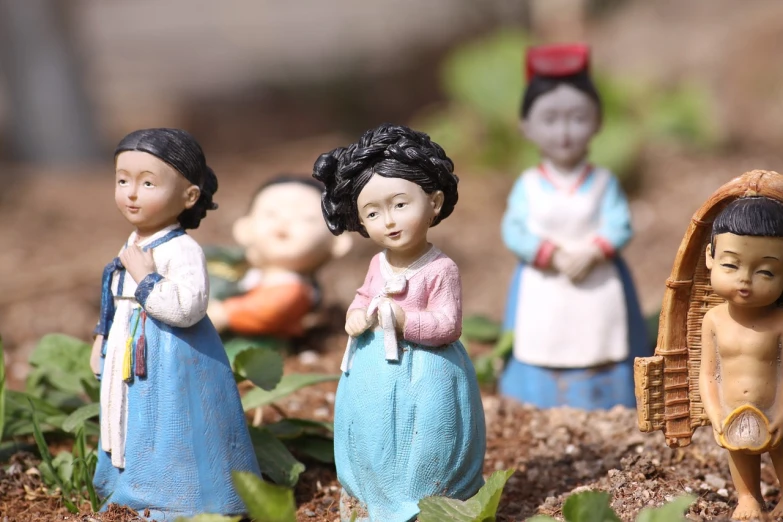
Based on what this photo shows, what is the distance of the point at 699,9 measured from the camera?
12.1 metres

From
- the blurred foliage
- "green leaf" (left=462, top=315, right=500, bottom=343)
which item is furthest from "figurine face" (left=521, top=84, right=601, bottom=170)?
the blurred foliage

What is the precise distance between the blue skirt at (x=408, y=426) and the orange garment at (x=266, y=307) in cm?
202

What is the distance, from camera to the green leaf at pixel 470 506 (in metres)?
3.08

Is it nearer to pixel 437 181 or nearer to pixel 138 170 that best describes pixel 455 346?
pixel 437 181

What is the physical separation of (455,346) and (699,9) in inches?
388

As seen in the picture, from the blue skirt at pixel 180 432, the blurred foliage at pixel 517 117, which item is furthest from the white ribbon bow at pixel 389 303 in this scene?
the blurred foliage at pixel 517 117

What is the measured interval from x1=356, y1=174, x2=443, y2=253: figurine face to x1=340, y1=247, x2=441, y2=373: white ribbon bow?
0.24 feet

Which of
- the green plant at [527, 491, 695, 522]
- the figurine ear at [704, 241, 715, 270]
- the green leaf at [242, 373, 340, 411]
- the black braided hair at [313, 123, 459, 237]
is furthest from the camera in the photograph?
the green leaf at [242, 373, 340, 411]

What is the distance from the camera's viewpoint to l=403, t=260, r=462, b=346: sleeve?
3.15 meters

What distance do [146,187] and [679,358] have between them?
67.8 inches

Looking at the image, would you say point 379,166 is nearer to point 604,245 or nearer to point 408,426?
point 408,426

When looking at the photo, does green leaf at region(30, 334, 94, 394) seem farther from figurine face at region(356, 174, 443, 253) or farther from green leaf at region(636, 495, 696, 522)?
green leaf at region(636, 495, 696, 522)

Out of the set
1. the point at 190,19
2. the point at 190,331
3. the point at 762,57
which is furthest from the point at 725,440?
the point at 190,19

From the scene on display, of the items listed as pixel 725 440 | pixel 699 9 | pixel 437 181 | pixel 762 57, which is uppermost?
pixel 699 9
